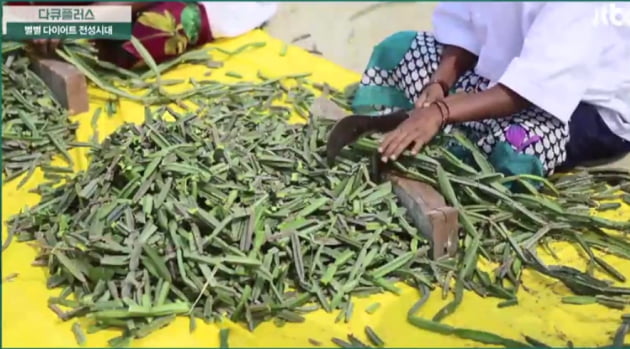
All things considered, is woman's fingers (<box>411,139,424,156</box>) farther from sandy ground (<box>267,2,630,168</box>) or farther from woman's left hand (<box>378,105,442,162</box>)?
sandy ground (<box>267,2,630,168</box>)

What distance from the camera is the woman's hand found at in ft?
7.75

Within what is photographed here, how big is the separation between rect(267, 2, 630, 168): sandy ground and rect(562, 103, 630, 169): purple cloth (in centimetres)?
60

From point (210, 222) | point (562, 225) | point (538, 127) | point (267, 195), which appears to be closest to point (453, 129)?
point (538, 127)

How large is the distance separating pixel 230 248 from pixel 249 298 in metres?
0.09

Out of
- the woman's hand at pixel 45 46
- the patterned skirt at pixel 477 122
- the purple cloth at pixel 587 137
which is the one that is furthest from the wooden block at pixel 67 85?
the purple cloth at pixel 587 137

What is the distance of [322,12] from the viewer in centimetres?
284

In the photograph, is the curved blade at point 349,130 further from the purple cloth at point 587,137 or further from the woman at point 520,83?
the purple cloth at point 587,137

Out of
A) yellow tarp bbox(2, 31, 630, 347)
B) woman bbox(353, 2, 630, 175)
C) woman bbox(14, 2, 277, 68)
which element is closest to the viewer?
yellow tarp bbox(2, 31, 630, 347)

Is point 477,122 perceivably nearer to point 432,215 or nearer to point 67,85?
point 432,215

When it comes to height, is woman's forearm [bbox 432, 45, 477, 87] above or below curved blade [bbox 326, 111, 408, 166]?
above

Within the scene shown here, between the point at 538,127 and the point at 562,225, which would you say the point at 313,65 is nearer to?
the point at 538,127

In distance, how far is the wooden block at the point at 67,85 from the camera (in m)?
2.27

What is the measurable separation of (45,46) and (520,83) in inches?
48.0

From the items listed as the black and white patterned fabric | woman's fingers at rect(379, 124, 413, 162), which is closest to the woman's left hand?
woman's fingers at rect(379, 124, 413, 162)
